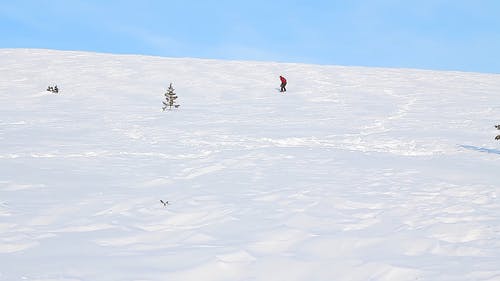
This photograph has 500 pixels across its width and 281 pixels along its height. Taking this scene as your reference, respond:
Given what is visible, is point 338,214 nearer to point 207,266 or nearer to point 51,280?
point 207,266

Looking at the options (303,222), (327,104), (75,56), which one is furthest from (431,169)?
(75,56)

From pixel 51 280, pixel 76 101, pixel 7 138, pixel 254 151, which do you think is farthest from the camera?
pixel 76 101

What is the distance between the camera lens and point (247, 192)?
7.55m

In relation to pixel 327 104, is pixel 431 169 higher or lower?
lower

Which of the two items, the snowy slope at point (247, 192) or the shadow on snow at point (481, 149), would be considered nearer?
the snowy slope at point (247, 192)

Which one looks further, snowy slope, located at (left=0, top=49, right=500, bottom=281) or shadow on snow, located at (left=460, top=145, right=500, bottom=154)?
shadow on snow, located at (left=460, top=145, right=500, bottom=154)

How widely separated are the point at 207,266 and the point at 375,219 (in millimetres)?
2509

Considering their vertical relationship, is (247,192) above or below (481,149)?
below

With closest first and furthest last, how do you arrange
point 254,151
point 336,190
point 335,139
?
point 336,190 → point 254,151 → point 335,139

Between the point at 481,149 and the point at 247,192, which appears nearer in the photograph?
the point at 247,192

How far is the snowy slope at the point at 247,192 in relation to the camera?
187 inches

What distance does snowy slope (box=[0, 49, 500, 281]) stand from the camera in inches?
187

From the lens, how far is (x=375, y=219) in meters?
6.13

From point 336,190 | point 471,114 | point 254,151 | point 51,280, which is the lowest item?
point 51,280
